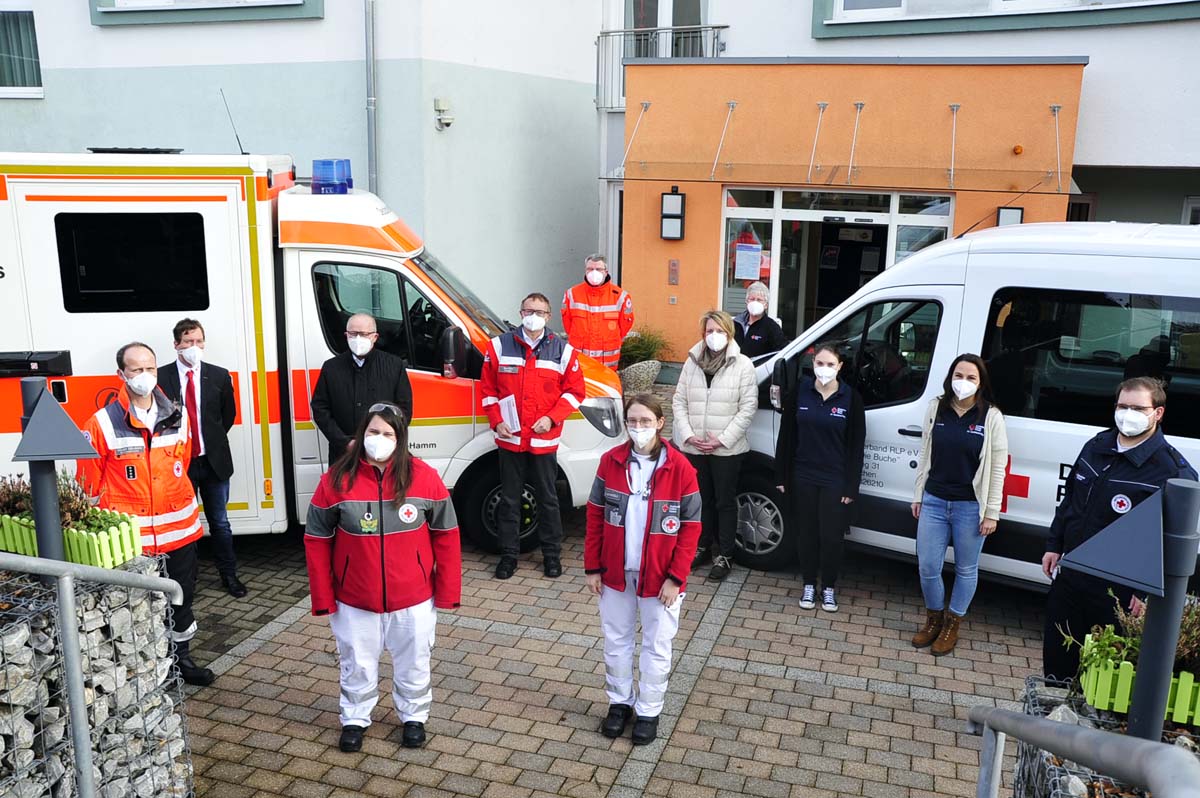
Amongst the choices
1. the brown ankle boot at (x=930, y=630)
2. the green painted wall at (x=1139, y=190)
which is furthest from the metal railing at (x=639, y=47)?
the brown ankle boot at (x=930, y=630)

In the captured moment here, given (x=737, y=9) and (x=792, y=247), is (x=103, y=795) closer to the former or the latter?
(x=792, y=247)

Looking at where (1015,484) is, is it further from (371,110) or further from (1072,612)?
(371,110)

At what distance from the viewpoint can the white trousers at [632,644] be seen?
5.26 m

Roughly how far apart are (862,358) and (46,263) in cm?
529

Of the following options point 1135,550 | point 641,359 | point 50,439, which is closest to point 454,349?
point 50,439

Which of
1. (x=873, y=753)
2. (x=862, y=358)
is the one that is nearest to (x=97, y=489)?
(x=873, y=753)

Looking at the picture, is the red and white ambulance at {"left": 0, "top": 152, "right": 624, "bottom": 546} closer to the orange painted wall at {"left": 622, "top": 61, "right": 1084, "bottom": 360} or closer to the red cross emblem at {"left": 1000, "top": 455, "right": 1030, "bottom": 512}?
the red cross emblem at {"left": 1000, "top": 455, "right": 1030, "bottom": 512}

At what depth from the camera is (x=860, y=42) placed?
13312 millimetres

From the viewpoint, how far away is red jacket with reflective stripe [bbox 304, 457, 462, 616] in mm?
4926

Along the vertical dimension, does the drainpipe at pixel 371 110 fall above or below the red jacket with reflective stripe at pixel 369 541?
above

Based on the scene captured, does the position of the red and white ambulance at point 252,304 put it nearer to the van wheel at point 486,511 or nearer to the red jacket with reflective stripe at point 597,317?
the van wheel at point 486,511

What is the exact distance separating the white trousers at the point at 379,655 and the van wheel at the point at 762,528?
9.95 feet

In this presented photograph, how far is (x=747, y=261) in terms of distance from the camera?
1367 cm

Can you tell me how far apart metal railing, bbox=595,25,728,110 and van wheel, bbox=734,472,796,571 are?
26.4ft
